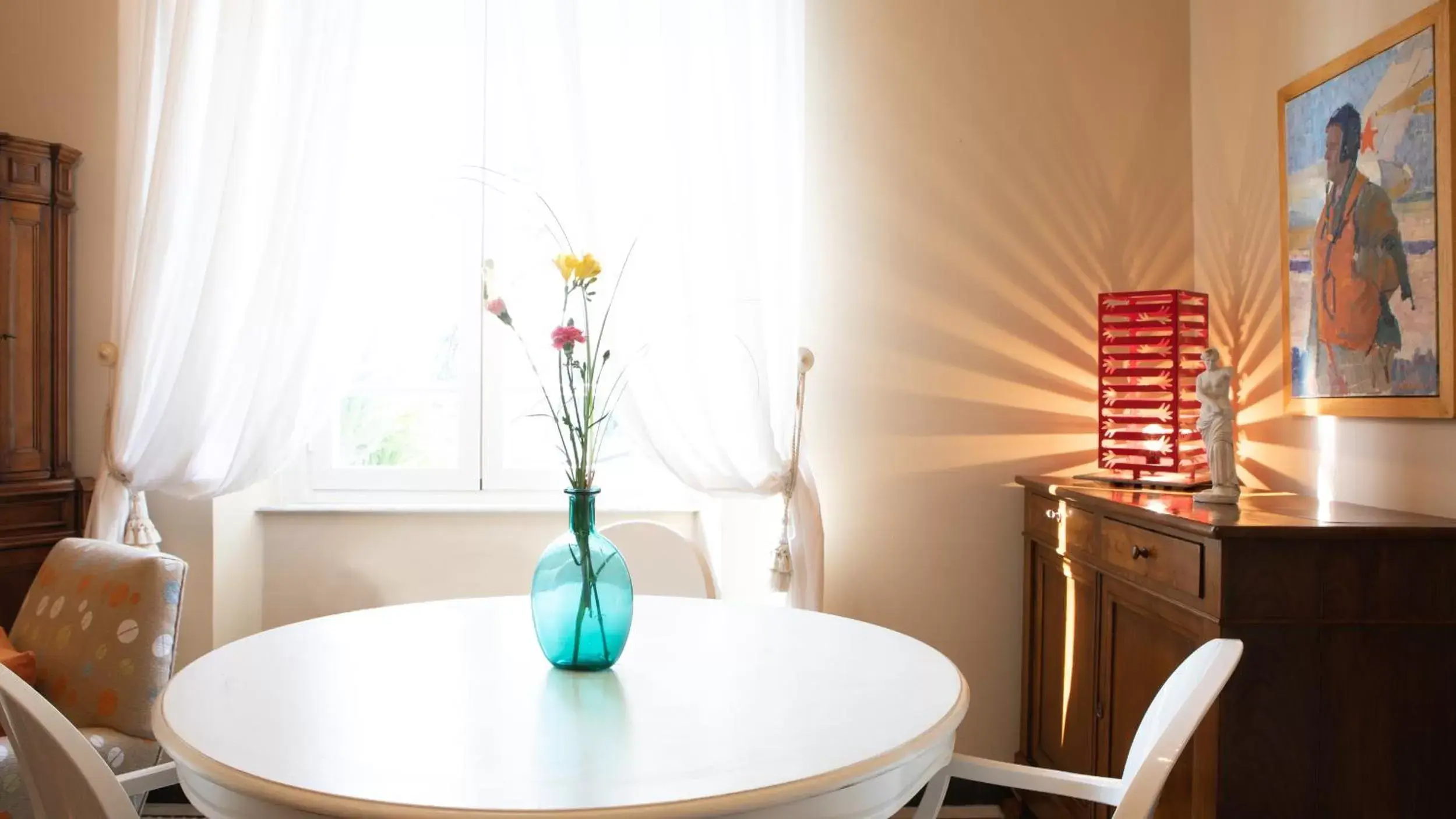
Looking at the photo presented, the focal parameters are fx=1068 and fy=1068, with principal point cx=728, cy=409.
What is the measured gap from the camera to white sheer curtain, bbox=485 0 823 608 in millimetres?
2879

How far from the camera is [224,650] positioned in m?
1.69

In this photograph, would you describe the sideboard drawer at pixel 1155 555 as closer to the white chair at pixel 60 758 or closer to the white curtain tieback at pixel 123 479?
the white chair at pixel 60 758

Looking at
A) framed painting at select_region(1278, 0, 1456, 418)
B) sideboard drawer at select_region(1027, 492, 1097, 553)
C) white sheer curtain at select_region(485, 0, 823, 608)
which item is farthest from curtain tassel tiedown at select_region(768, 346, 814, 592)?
framed painting at select_region(1278, 0, 1456, 418)

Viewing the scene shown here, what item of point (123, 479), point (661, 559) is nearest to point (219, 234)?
point (123, 479)

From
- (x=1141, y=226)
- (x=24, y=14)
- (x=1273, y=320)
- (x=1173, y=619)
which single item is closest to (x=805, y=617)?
(x=1173, y=619)

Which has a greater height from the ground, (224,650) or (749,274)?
(749,274)

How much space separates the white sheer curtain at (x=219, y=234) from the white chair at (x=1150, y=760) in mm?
2122

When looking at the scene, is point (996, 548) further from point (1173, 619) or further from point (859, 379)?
point (1173, 619)

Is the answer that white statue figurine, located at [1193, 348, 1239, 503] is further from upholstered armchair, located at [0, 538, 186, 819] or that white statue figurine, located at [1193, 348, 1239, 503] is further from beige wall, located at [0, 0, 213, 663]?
beige wall, located at [0, 0, 213, 663]

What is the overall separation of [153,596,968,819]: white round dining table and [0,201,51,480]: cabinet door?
4.77ft

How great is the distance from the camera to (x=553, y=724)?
135cm

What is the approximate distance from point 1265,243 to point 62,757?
2662 mm

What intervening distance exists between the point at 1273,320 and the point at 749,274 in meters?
1.32

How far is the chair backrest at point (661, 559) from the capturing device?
8.25 feet
